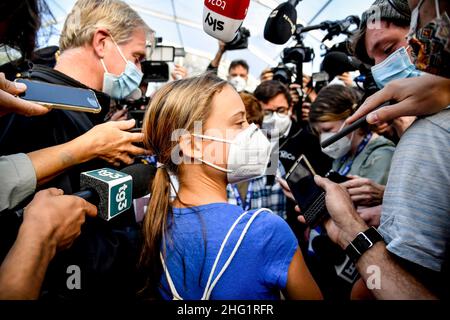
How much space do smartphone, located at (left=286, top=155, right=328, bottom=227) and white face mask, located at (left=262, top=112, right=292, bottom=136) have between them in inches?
50.4

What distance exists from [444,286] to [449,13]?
75 centimetres

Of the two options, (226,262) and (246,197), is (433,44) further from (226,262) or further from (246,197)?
(246,197)

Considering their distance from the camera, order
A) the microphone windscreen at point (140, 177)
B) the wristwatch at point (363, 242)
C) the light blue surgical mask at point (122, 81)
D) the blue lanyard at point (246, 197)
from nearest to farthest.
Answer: the wristwatch at point (363, 242)
the microphone windscreen at point (140, 177)
the light blue surgical mask at point (122, 81)
the blue lanyard at point (246, 197)

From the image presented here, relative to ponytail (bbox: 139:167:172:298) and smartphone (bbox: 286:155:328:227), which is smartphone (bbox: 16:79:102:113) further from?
smartphone (bbox: 286:155:328:227)

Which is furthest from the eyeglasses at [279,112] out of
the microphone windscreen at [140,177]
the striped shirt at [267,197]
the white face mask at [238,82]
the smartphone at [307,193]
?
the microphone windscreen at [140,177]

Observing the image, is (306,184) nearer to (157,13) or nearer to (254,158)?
(254,158)

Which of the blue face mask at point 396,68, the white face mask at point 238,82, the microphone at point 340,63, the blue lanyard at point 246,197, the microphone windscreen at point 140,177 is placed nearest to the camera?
the microphone windscreen at point 140,177

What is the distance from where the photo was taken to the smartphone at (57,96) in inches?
39.5

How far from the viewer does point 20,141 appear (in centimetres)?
115

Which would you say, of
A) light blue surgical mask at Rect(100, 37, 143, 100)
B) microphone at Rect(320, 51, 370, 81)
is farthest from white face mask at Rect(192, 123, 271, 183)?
microphone at Rect(320, 51, 370, 81)

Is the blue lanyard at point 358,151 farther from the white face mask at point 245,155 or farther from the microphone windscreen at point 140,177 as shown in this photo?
the microphone windscreen at point 140,177

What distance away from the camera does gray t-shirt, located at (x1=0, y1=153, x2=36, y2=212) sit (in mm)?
896

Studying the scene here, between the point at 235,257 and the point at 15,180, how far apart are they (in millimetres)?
716
